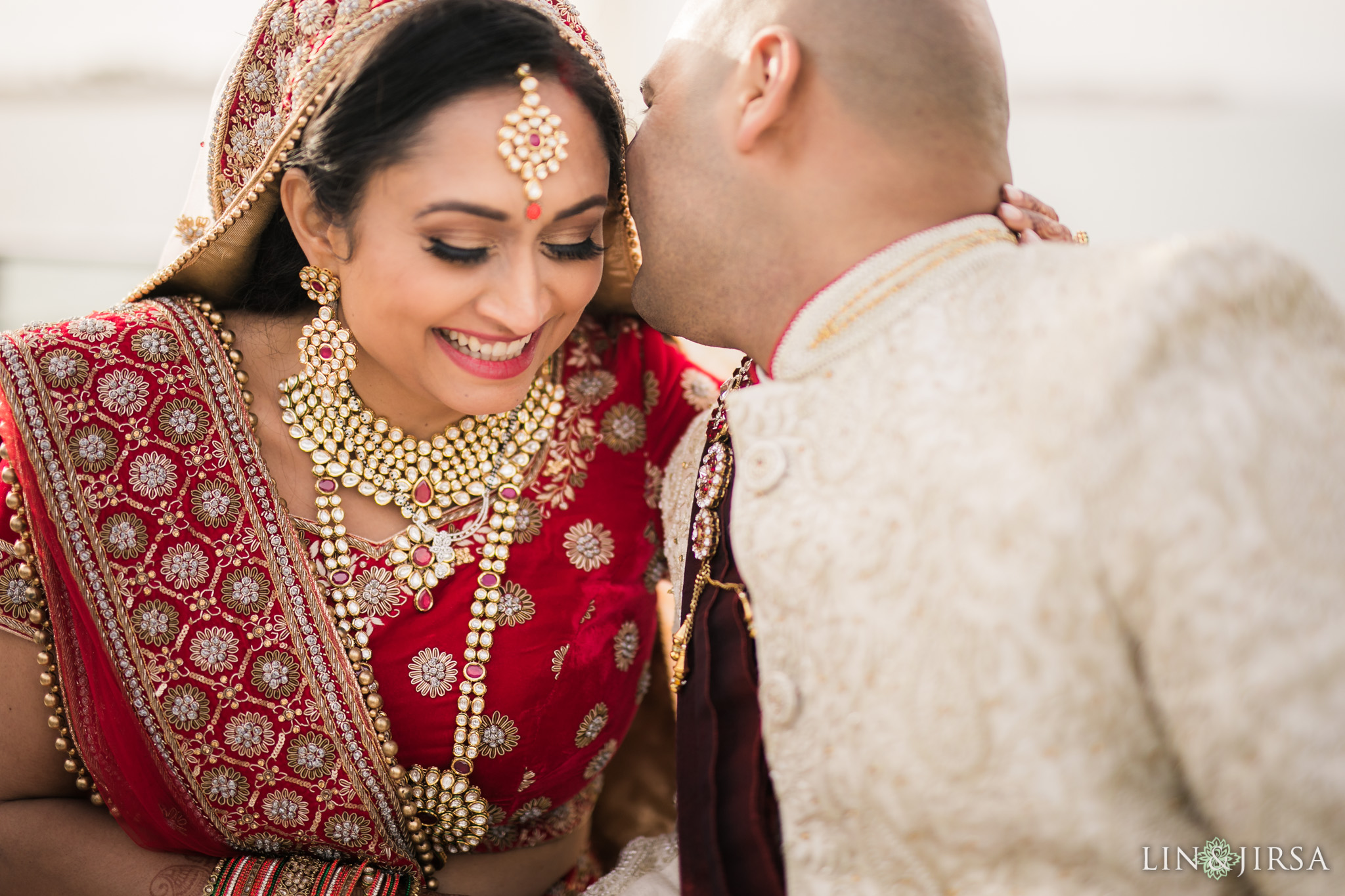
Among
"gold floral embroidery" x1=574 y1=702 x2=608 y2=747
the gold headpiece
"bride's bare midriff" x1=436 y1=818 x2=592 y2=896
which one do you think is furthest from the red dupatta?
the gold headpiece

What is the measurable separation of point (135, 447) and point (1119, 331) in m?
1.16

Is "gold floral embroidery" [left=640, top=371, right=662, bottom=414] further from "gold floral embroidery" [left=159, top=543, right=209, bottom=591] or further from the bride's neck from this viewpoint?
"gold floral embroidery" [left=159, top=543, right=209, bottom=591]

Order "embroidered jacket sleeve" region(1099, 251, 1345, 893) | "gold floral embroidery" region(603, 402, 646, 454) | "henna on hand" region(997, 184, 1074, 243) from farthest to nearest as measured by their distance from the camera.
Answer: "gold floral embroidery" region(603, 402, 646, 454)
"henna on hand" region(997, 184, 1074, 243)
"embroidered jacket sleeve" region(1099, 251, 1345, 893)

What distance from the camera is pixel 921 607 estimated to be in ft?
2.84

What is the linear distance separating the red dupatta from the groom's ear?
78cm

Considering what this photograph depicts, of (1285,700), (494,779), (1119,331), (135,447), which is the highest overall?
(1119,331)

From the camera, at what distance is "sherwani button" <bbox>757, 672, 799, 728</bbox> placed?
940 millimetres

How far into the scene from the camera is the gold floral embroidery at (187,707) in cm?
123

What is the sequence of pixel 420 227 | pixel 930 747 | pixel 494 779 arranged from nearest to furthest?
pixel 930 747, pixel 420 227, pixel 494 779

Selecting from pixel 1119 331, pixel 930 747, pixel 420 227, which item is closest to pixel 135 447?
pixel 420 227

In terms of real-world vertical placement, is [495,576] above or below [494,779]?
above

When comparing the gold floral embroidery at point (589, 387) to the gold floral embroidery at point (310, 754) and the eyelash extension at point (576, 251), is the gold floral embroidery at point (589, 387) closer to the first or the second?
the eyelash extension at point (576, 251)

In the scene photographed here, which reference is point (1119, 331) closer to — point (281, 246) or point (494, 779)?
point (494, 779)

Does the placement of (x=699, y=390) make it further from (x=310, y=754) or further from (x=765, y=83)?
(x=310, y=754)
